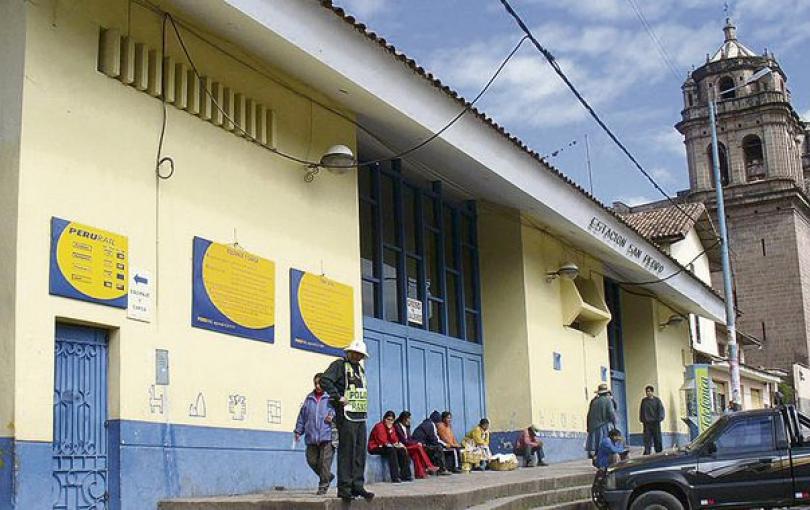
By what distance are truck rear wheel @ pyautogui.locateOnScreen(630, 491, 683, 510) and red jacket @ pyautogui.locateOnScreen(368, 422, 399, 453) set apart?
13.1 ft

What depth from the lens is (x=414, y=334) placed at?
680 inches

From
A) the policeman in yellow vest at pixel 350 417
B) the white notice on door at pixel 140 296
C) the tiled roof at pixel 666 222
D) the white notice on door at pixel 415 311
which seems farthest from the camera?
the tiled roof at pixel 666 222

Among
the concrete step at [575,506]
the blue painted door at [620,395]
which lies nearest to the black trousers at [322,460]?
the concrete step at [575,506]

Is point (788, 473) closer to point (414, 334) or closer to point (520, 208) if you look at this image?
point (414, 334)

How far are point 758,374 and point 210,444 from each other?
32.9 meters

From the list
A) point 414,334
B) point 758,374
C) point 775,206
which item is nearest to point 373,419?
point 414,334

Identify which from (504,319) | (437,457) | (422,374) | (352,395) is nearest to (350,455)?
(352,395)

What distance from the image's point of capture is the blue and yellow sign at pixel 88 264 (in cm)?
952

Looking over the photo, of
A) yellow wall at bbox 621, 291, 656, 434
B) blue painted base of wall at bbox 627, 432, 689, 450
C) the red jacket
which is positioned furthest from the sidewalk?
yellow wall at bbox 621, 291, 656, 434

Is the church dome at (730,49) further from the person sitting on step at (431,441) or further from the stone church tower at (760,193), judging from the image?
the person sitting on step at (431,441)

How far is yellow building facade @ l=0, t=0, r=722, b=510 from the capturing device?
942 centimetres

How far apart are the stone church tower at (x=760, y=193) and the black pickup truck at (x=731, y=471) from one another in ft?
139

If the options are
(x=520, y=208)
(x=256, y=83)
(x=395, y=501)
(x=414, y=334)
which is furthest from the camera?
(x=520, y=208)

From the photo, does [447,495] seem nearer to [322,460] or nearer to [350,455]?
[350,455]
